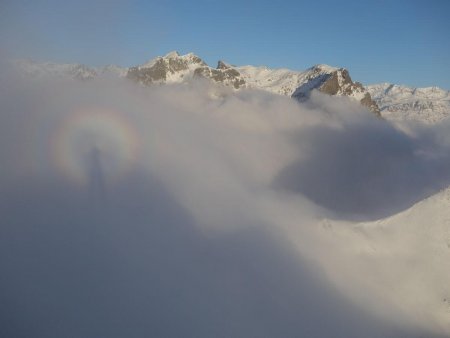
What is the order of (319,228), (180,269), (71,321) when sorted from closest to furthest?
(71,321)
(180,269)
(319,228)

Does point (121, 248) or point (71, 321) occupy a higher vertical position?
point (121, 248)

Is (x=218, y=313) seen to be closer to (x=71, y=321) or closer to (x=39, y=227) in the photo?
(x=71, y=321)

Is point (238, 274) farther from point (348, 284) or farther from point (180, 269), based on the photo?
point (348, 284)

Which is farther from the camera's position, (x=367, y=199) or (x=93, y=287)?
(x=367, y=199)

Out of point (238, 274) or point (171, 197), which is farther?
point (171, 197)

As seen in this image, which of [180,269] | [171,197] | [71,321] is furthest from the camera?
[171,197]

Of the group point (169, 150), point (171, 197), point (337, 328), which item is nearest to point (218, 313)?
point (337, 328)

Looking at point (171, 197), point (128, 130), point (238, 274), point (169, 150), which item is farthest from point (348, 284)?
point (128, 130)

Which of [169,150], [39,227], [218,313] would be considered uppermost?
[169,150]

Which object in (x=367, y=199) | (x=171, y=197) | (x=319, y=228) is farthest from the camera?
(x=367, y=199)
